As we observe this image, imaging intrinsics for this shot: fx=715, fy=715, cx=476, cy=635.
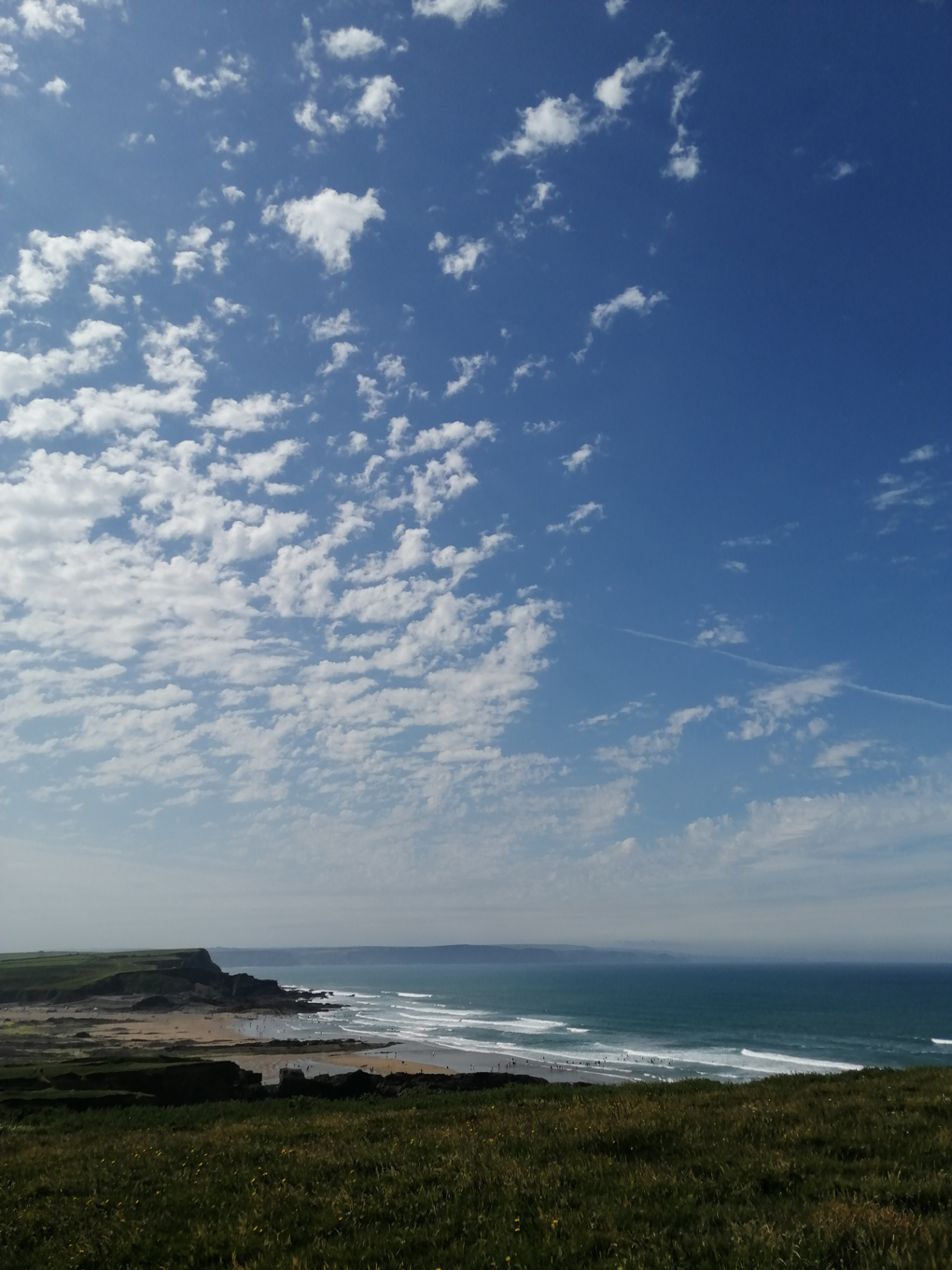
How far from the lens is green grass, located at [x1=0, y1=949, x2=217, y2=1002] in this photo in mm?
128750

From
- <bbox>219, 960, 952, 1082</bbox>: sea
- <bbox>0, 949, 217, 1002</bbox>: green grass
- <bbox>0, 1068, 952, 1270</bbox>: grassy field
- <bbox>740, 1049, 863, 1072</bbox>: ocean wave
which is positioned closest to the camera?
<bbox>0, 1068, 952, 1270</bbox>: grassy field

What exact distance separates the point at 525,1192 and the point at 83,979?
6282 inches

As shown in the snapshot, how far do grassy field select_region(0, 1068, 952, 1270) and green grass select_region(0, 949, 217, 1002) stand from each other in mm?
137737

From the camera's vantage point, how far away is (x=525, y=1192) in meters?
9.45

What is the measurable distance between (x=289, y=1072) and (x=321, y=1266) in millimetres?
30448

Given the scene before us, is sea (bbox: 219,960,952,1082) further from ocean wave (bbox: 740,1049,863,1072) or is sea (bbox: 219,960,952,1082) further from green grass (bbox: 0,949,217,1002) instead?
green grass (bbox: 0,949,217,1002)

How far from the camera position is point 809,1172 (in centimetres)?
984

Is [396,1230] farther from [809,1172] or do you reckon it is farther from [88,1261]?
[809,1172]

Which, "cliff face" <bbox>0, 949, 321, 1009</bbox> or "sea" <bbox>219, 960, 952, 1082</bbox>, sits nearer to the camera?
"sea" <bbox>219, 960, 952, 1082</bbox>

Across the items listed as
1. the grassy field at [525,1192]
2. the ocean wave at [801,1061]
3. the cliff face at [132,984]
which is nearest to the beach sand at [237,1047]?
the ocean wave at [801,1061]

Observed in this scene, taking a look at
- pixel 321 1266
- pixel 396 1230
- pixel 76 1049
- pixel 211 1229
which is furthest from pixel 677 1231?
pixel 76 1049

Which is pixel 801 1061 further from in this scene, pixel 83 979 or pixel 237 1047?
pixel 83 979

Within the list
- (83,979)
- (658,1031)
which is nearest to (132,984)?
(83,979)

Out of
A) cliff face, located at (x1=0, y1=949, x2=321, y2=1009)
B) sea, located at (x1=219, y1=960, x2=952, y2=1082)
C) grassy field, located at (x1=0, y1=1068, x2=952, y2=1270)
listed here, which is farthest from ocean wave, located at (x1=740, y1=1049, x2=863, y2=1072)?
cliff face, located at (x1=0, y1=949, x2=321, y2=1009)
